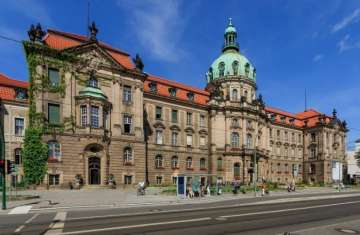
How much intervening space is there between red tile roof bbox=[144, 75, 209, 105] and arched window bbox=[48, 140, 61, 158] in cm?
1741

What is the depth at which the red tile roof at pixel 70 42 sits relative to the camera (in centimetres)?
4300

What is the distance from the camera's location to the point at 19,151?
45.0 meters

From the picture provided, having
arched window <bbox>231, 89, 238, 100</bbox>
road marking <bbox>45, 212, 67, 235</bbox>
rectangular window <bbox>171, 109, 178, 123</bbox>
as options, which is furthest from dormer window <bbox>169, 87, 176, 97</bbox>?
road marking <bbox>45, 212, 67, 235</bbox>

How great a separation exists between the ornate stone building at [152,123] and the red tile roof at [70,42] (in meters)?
0.13

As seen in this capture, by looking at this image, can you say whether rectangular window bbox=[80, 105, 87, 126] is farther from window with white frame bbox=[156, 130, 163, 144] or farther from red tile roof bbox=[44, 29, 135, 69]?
window with white frame bbox=[156, 130, 163, 144]

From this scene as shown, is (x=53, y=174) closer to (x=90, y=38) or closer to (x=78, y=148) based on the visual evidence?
(x=78, y=148)

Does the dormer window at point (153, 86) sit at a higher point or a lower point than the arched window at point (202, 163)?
higher

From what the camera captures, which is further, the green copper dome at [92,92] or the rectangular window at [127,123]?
the rectangular window at [127,123]

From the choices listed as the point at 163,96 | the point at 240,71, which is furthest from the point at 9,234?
the point at 240,71

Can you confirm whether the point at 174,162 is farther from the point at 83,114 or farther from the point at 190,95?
the point at 83,114

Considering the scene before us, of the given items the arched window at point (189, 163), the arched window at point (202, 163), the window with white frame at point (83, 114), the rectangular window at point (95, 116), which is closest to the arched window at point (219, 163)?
the arched window at point (202, 163)

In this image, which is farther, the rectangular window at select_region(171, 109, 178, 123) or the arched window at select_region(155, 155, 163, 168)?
the rectangular window at select_region(171, 109, 178, 123)

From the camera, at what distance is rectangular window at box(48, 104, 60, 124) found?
1622 inches

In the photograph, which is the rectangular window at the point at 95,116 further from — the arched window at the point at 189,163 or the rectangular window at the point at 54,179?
the arched window at the point at 189,163
